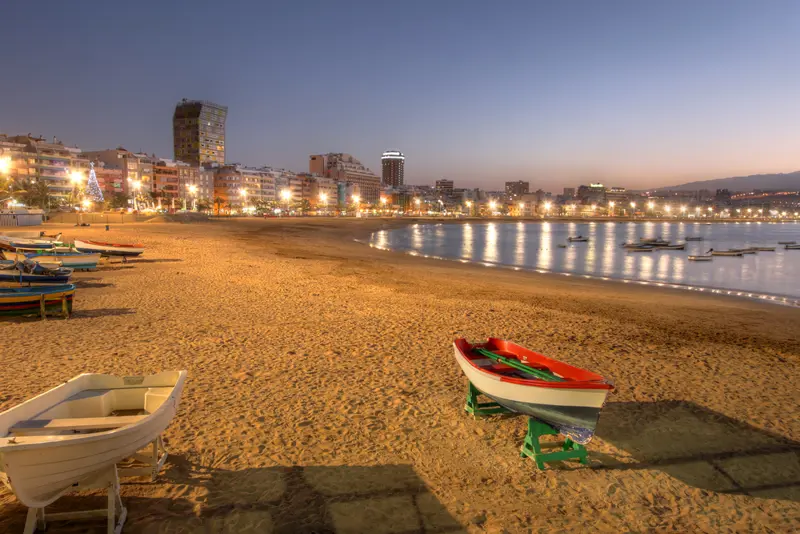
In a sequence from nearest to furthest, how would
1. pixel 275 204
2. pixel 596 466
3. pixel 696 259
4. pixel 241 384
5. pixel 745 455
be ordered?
pixel 596 466, pixel 745 455, pixel 241 384, pixel 696 259, pixel 275 204

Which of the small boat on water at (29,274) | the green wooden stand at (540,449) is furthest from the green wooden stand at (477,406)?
the small boat on water at (29,274)

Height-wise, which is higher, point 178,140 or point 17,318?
point 178,140

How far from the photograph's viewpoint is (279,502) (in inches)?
185

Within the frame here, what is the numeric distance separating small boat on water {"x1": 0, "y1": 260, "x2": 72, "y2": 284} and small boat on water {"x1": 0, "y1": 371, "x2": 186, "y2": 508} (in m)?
11.7

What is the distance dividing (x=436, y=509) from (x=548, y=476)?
4.87ft

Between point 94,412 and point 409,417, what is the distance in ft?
12.8

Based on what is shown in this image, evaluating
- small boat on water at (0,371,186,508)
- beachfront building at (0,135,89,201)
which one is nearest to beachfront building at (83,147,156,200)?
beachfront building at (0,135,89,201)

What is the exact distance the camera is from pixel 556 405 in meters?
5.14

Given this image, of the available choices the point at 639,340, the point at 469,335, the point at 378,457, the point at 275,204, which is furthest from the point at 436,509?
the point at 275,204

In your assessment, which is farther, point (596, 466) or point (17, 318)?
point (17, 318)

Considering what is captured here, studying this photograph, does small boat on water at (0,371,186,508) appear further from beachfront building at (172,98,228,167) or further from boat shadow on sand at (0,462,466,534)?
beachfront building at (172,98,228,167)

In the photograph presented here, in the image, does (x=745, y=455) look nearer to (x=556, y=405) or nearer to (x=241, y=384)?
(x=556, y=405)

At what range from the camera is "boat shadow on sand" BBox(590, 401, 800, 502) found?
17.7ft

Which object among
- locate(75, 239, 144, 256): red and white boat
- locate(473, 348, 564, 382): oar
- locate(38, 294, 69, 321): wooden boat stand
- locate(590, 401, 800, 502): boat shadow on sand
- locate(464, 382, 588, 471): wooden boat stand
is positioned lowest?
locate(590, 401, 800, 502): boat shadow on sand
